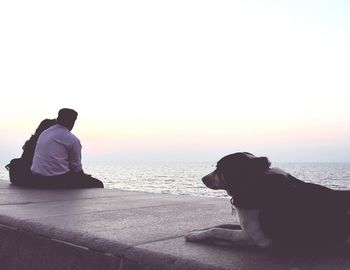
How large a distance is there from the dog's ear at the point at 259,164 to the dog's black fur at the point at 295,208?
0.04 m

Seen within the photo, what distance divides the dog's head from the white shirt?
616 cm

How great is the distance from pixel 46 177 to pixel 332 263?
7.28m

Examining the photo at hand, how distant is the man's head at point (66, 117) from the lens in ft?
29.8

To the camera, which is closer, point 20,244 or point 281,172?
point 281,172

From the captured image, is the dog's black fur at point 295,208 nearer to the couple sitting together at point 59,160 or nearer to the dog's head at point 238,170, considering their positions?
the dog's head at point 238,170

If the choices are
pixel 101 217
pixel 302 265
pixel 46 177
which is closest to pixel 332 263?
pixel 302 265

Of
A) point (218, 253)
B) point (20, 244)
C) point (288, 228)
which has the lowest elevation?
point (20, 244)

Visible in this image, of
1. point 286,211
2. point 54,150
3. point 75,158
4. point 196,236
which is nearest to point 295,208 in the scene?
point 286,211

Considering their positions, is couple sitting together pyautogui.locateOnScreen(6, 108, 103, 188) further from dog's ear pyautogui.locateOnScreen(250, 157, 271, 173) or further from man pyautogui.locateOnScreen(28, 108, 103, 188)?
dog's ear pyautogui.locateOnScreen(250, 157, 271, 173)

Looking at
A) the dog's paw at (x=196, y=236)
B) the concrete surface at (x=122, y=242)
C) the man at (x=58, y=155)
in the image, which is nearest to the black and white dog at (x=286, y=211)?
the concrete surface at (x=122, y=242)

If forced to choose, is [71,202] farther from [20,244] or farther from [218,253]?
[218,253]

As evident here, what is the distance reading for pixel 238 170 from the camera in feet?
10.9

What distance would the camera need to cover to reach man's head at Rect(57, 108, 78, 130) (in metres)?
9.08

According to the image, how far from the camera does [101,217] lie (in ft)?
15.8
